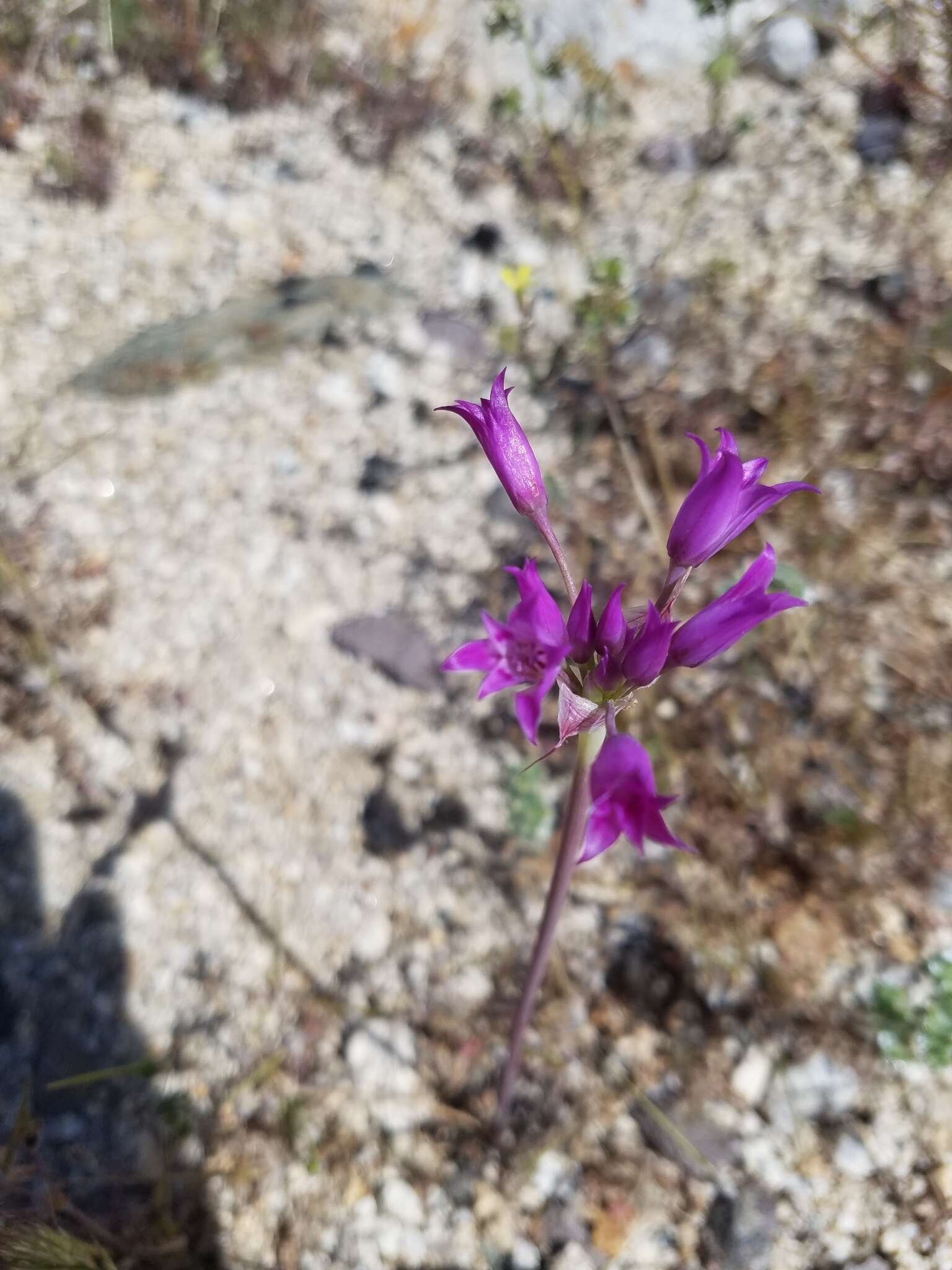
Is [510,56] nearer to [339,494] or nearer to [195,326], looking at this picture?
[195,326]

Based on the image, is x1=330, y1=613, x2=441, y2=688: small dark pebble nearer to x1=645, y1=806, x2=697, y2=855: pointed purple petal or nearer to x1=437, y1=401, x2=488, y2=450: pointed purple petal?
x1=437, y1=401, x2=488, y2=450: pointed purple petal

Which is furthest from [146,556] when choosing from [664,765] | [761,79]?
[761,79]

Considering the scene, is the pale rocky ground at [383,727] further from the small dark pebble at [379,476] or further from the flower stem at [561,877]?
the flower stem at [561,877]

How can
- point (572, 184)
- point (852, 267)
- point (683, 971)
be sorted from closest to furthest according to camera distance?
point (683, 971)
point (852, 267)
point (572, 184)

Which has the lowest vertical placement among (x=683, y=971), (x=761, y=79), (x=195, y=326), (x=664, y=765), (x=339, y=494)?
(x=683, y=971)

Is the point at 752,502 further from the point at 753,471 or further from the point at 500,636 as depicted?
the point at 500,636

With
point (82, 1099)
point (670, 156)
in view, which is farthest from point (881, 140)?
point (82, 1099)
